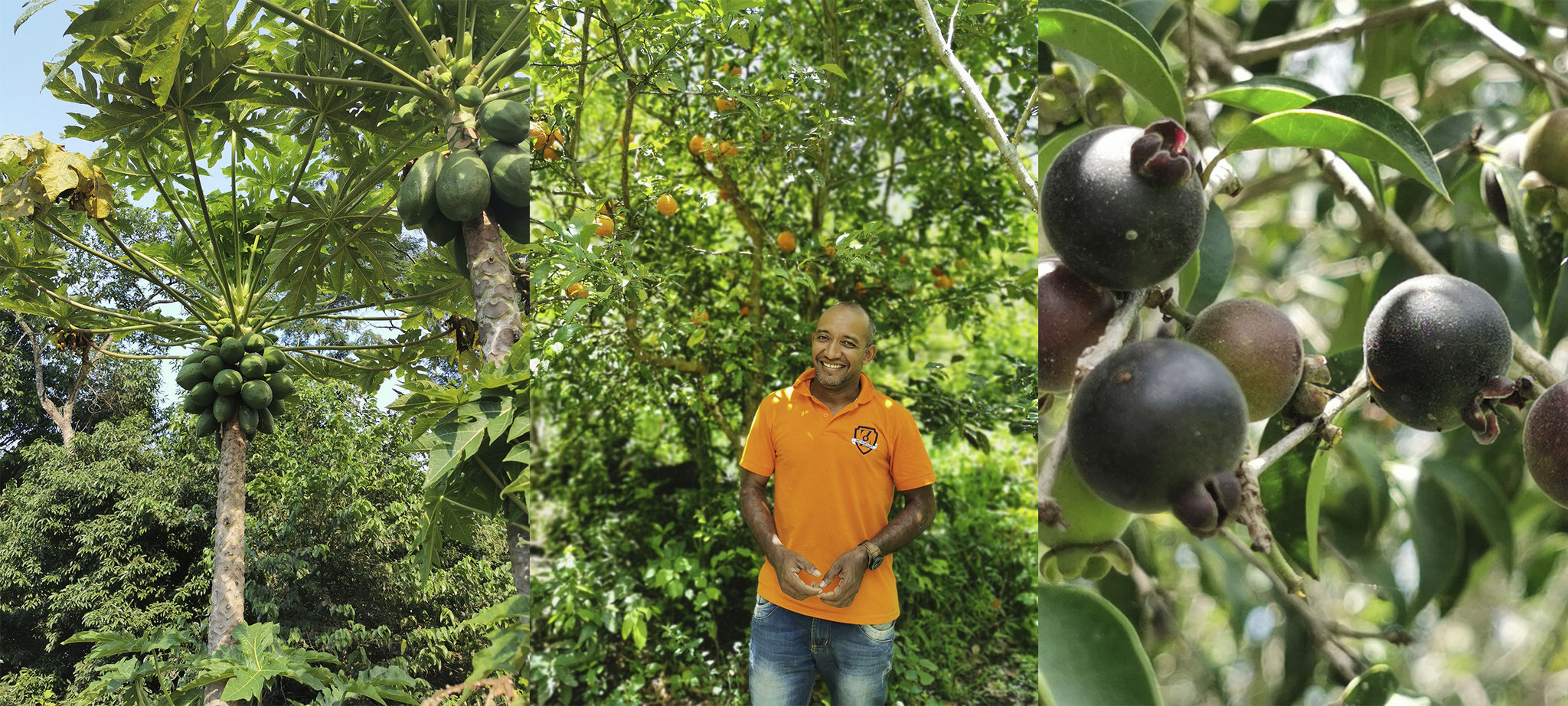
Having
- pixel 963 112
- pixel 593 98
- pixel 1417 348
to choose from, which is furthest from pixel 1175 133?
pixel 593 98

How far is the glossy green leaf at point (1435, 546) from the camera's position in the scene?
2.94ft

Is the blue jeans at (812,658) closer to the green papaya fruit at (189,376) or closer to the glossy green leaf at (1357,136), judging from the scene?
the glossy green leaf at (1357,136)

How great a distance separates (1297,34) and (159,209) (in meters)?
3.44

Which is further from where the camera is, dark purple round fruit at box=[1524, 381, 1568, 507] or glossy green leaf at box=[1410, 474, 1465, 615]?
glossy green leaf at box=[1410, 474, 1465, 615]

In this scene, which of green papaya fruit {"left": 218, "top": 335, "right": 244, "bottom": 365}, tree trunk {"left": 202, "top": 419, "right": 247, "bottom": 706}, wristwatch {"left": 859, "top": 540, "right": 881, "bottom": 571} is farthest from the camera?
green papaya fruit {"left": 218, "top": 335, "right": 244, "bottom": 365}

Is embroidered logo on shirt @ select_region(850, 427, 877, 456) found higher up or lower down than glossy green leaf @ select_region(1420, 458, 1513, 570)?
higher up

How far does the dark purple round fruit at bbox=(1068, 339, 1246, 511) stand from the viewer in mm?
385

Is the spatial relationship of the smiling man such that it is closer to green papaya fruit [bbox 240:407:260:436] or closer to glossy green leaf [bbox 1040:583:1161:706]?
glossy green leaf [bbox 1040:583:1161:706]

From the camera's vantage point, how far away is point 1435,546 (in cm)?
91

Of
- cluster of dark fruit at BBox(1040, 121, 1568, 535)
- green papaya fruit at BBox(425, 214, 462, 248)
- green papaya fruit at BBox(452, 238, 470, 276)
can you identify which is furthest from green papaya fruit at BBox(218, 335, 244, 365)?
cluster of dark fruit at BBox(1040, 121, 1568, 535)

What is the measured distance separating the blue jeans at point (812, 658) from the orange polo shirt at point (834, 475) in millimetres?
17

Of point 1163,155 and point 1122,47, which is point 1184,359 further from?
point 1122,47

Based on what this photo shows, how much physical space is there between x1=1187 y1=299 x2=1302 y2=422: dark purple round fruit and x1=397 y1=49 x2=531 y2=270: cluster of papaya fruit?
1036 mm

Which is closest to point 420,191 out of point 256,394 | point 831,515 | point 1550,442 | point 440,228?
point 440,228
